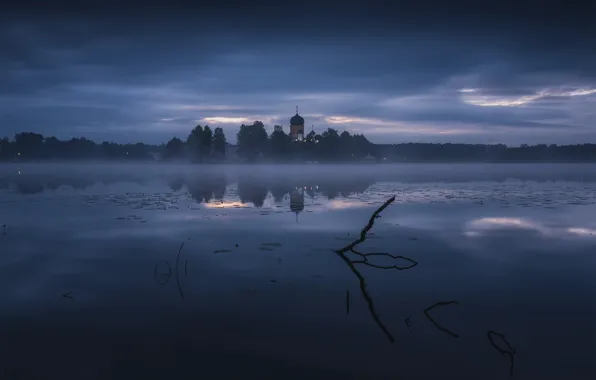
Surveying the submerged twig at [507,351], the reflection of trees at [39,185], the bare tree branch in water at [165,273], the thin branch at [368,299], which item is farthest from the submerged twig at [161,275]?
the reflection of trees at [39,185]

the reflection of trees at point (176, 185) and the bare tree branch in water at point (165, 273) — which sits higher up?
the bare tree branch in water at point (165, 273)

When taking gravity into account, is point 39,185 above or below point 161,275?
below

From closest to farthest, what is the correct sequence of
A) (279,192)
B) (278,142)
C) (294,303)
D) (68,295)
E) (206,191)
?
(294,303)
(68,295)
(279,192)
(206,191)
(278,142)

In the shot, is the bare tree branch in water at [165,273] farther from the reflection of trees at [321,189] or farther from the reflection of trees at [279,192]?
the reflection of trees at [321,189]

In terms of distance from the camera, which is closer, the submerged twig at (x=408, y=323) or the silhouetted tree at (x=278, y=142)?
the submerged twig at (x=408, y=323)

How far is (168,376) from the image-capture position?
6.72m

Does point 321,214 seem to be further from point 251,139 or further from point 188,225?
point 251,139

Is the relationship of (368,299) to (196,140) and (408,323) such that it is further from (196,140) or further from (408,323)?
(196,140)

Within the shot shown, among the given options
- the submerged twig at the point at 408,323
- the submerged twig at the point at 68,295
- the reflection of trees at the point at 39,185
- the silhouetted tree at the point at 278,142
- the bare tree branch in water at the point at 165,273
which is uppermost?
the silhouetted tree at the point at 278,142

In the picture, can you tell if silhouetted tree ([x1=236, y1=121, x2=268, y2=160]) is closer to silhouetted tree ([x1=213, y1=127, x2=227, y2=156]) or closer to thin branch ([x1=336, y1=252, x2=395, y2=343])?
silhouetted tree ([x1=213, y1=127, x2=227, y2=156])

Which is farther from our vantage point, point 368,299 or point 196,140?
point 196,140

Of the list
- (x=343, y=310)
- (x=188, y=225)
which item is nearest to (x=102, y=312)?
(x=343, y=310)

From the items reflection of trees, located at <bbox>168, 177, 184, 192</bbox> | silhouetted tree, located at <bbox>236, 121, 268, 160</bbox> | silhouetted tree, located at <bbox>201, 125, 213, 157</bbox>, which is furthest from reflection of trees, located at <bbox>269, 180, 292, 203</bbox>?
silhouetted tree, located at <bbox>236, 121, 268, 160</bbox>

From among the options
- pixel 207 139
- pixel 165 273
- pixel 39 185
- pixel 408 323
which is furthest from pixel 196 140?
pixel 408 323
